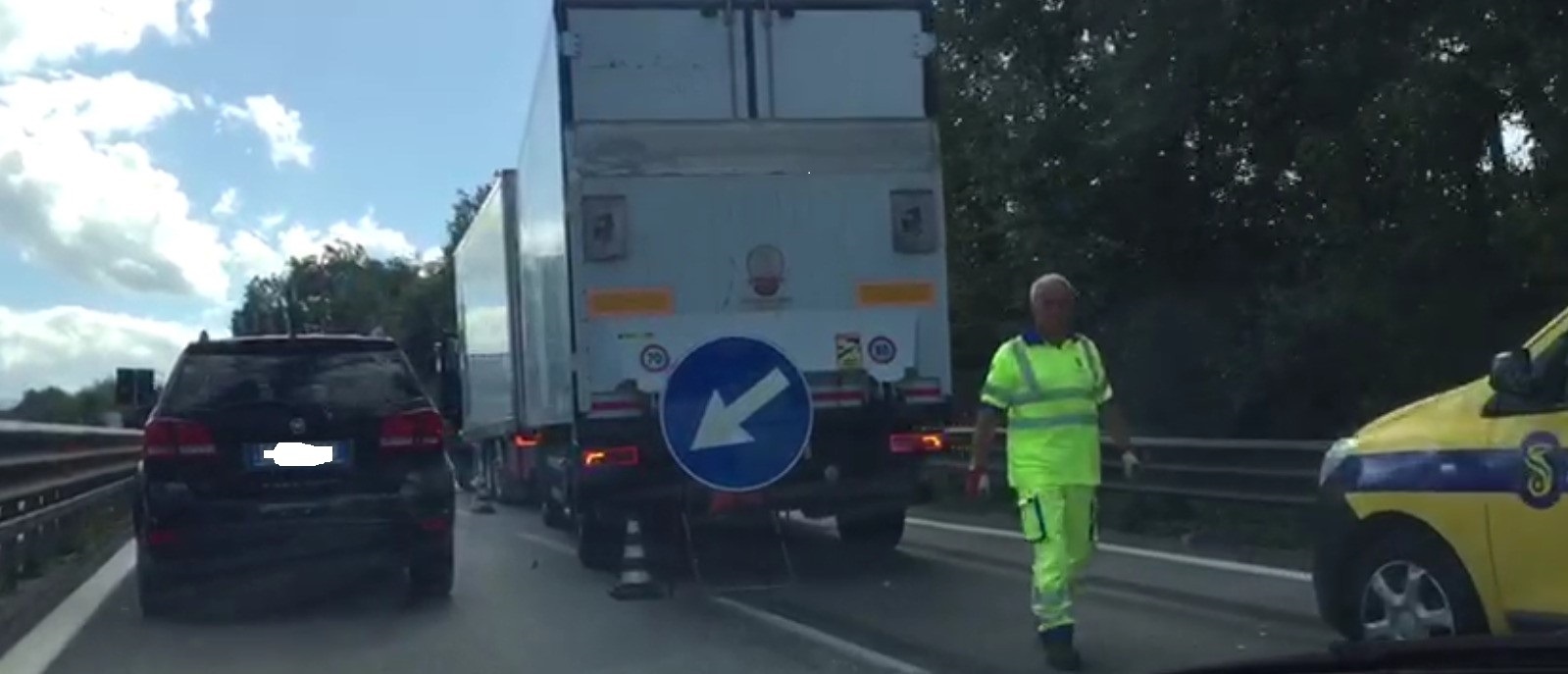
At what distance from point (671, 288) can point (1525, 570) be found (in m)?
6.91

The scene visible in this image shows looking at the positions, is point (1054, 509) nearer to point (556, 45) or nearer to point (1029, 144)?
point (556, 45)

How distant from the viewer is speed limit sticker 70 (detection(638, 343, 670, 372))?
13586 millimetres

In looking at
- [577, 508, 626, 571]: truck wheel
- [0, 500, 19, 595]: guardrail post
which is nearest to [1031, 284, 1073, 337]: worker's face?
[577, 508, 626, 571]: truck wheel

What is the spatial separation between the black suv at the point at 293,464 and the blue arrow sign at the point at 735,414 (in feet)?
7.44

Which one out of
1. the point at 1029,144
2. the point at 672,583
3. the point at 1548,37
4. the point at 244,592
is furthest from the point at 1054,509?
the point at 1029,144

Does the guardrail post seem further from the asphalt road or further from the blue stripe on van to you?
the blue stripe on van

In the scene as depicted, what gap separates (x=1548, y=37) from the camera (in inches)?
737

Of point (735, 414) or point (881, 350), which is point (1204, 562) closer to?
point (881, 350)

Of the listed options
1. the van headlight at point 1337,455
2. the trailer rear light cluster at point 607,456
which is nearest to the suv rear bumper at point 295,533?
the trailer rear light cluster at point 607,456

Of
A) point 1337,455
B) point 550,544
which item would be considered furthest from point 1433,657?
point 550,544

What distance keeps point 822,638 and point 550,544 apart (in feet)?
27.9

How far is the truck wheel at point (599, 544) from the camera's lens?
15.0 metres

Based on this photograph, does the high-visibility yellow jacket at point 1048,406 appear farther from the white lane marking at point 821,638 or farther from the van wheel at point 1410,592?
the van wheel at point 1410,592

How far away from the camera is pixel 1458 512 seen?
7742mm
